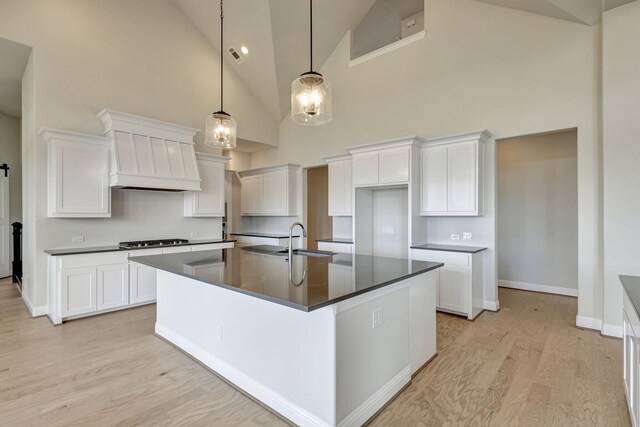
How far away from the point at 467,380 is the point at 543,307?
2723 mm

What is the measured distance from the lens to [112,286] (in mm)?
4160

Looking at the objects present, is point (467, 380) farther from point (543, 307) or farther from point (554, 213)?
point (554, 213)

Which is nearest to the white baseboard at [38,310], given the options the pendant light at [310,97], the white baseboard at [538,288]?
the pendant light at [310,97]

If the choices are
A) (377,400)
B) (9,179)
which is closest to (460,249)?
(377,400)

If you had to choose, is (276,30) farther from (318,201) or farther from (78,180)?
(318,201)

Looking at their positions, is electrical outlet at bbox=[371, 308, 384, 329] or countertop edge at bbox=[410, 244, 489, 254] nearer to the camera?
electrical outlet at bbox=[371, 308, 384, 329]

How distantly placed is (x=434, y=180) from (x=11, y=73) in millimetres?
6386

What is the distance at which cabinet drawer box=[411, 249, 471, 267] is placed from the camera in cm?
395

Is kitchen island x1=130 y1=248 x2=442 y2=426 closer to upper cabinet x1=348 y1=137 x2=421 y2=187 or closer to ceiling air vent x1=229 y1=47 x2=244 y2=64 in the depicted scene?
upper cabinet x1=348 y1=137 x2=421 y2=187

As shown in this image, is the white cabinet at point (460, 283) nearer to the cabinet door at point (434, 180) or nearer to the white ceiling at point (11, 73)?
the cabinet door at point (434, 180)

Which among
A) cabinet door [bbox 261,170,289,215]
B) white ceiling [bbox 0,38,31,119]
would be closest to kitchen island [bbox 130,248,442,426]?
white ceiling [bbox 0,38,31,119]

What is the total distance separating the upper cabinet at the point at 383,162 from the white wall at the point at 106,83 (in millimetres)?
2883

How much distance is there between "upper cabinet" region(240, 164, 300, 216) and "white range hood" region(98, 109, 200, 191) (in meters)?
2.03

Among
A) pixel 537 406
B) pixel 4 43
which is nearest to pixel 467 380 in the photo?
pixel 537 406
